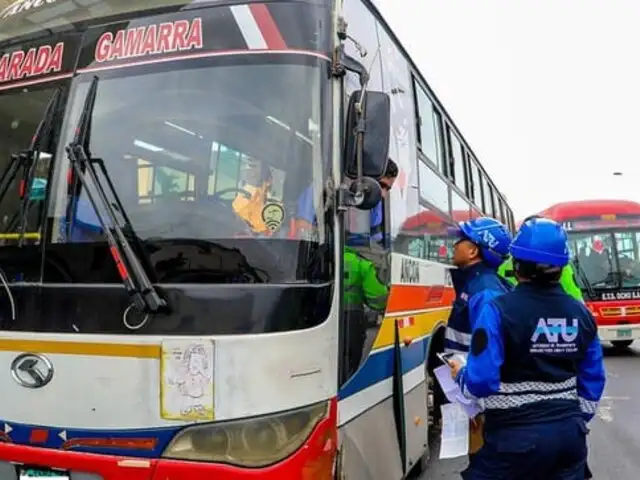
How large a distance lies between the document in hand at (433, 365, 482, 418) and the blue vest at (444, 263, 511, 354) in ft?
1.20

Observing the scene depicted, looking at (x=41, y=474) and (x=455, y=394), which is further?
(x=455, y=394)

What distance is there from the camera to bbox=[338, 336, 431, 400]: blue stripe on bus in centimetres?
338

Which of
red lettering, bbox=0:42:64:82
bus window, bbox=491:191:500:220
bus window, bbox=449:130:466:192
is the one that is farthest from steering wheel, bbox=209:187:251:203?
bus window, bbox=491:191:500:220

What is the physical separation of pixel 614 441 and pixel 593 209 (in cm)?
970

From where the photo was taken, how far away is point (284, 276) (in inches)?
117

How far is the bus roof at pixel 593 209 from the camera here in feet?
52.8

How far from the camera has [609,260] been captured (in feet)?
51.0

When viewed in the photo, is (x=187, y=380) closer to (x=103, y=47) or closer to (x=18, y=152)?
(x=18, y=152)

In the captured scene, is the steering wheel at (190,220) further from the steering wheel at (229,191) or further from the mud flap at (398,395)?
the mud flap at (398,395)

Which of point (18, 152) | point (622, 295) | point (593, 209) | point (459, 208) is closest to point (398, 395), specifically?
point (18, 152)

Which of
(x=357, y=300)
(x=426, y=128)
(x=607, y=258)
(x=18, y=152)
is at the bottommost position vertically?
(x=357, y=300)

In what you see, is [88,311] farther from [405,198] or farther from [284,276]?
[405,198]

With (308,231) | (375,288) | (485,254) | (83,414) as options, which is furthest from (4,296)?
(485,254)

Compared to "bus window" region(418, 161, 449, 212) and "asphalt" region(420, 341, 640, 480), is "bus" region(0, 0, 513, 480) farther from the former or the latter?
"asphalt" region(420, 341, 640, 480)
